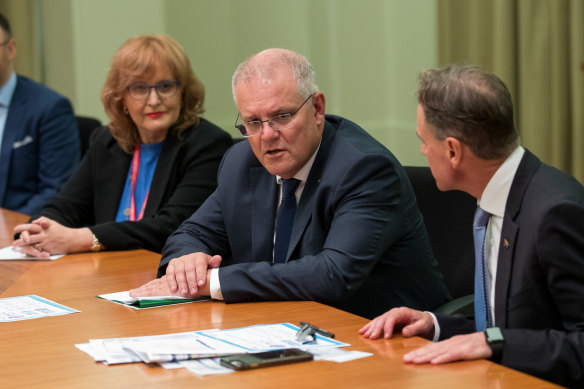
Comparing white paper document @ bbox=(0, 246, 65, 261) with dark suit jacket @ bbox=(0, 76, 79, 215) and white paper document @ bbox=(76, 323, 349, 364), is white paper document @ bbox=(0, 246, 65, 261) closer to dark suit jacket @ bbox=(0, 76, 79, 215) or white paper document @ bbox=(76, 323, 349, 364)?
white paper document @ bbox=(76, 323, 349, 364)

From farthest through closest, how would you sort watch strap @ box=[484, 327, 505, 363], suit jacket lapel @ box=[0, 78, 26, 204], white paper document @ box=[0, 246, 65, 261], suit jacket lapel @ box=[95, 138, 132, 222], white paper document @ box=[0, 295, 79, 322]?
suit jacket lapel @ box=[0, 78, 26, 204] → suit jacket lapel @ box=[95, 138, 132, 222] → white paper document @ box=[0, 246, 65, 261] → white paper document @ box=[0, 295, 79, 322] → watch strap @ box=[484, 327, 505, 363]

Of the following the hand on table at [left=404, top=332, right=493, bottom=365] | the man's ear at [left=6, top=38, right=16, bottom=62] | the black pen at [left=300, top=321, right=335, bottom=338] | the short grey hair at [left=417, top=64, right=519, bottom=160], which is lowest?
the black pen at [left=300, top=321, right=335, bottom=338]

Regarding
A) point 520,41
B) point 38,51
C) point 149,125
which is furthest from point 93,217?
point 38,51

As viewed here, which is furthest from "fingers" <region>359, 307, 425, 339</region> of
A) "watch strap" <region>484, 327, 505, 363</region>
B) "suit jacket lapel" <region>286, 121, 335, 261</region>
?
"suit jacket lapel" <region>286, 121, 335, 261</region>

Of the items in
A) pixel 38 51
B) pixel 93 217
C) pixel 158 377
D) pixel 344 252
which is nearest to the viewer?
pixel 158 377

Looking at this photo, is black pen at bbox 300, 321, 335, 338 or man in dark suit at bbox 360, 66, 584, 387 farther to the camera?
black pen at bbox 300, 321, 335, 338

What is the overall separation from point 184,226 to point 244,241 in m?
0.24

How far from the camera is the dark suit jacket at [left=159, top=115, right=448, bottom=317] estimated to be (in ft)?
6.87

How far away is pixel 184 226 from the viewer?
268 centimetres

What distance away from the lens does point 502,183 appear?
182 cm

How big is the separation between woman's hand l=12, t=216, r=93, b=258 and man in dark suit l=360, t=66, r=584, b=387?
1.48 m

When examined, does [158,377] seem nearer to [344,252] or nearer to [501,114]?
[344,252]

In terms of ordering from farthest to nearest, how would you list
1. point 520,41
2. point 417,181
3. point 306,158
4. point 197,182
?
point 520,41 < point 197,182 < point 417,181 < point 306,158

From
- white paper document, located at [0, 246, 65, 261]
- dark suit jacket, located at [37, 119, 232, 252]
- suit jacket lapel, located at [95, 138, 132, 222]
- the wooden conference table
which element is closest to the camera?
the wooden conference table
